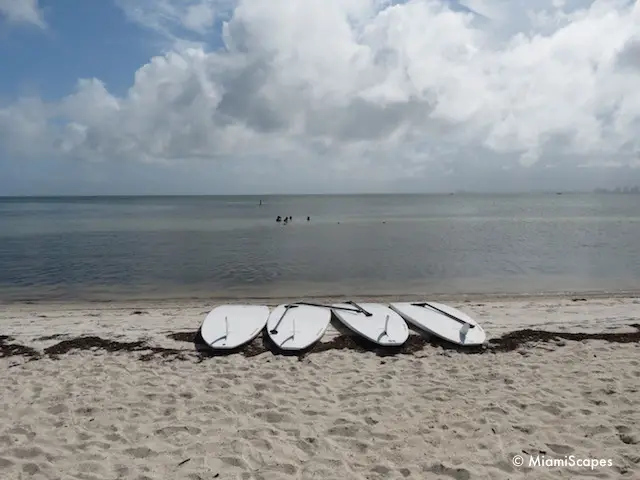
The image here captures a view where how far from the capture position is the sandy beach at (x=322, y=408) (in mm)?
4531

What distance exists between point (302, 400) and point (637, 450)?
3817mm

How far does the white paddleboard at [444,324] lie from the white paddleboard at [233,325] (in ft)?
10.7

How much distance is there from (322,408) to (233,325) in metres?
3.97

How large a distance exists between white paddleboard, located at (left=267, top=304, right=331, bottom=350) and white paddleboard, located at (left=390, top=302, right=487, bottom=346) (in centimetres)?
186

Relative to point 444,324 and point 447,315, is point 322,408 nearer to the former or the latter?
point 444,324

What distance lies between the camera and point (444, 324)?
30.3 feet

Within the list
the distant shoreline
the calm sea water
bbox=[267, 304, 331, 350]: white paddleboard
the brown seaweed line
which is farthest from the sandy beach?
the calm sea water

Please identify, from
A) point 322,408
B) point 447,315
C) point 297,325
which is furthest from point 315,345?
point 447,315

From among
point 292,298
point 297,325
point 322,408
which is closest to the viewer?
point 322,408

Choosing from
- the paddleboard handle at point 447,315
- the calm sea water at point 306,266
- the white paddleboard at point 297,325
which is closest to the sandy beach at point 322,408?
the white paddleboard at point 297,325

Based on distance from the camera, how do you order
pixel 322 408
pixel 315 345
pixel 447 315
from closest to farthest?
1. pixel 322 408
2. pixel 315 345
3. pixel 447 315

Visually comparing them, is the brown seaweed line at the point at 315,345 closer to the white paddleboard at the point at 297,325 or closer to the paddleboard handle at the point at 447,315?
the white paddleboard at the point at 297,325

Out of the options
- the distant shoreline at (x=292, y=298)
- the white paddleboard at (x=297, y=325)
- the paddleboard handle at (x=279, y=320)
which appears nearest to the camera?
the white paddleboard at (x=297, y=325)

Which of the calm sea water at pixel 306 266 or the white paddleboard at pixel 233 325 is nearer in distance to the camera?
the white paddleboard at pixel 233 325
